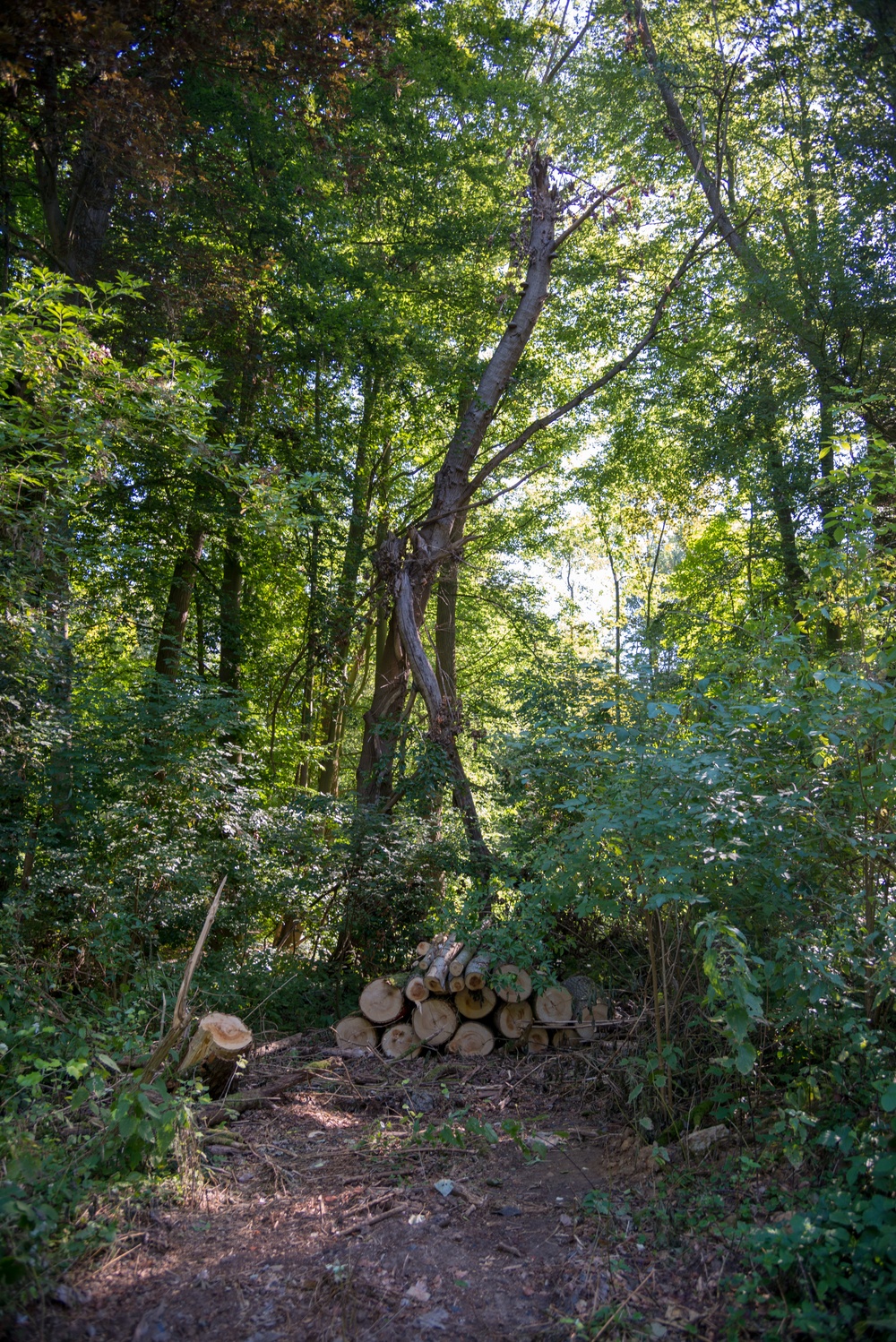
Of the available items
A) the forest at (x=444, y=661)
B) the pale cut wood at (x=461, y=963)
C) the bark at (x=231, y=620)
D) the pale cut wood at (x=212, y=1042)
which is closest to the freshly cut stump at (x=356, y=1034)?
the forest at (x=444, y=661)

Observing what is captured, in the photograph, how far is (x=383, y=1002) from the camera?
6.69m

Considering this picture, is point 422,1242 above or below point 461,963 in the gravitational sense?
below

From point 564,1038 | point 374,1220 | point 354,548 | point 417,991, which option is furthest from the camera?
point 354,548

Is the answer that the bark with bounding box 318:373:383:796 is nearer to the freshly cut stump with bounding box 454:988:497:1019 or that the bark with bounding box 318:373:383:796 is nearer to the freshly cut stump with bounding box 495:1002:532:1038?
the freshly cut stump with bounding box 454:988:497:1019

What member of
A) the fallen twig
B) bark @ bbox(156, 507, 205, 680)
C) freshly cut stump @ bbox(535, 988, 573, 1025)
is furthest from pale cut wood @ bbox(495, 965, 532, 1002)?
bark @ bbox(156, 507, 205, 680)

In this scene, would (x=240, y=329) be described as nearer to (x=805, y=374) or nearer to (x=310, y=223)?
(x=310, y=223)

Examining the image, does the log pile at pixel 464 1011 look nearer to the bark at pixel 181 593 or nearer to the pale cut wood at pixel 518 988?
the pale cut wood at pixel 518 988

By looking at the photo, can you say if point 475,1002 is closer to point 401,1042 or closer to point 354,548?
point 401,1042

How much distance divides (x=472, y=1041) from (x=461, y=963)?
59 centimetres

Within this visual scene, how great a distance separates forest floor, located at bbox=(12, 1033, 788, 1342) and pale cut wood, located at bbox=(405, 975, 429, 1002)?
130 cm

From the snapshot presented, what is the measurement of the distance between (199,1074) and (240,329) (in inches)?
320

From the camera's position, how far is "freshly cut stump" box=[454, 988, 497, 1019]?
21.5 ft

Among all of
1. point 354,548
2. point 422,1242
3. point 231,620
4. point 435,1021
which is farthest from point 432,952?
point 231,620

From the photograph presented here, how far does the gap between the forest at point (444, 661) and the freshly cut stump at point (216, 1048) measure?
11 centimetres
